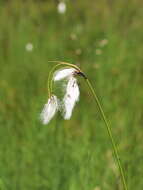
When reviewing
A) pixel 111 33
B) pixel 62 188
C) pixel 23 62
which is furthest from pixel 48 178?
pixel 111 33

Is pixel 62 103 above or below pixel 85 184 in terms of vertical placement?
above

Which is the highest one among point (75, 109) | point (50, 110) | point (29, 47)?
point (29, 47)

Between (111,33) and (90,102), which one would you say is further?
(111,33)

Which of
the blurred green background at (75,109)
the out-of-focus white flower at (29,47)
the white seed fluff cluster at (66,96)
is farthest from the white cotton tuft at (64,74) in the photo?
the out-of-focus white flower at (29,47)

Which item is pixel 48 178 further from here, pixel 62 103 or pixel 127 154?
pixel 62 103

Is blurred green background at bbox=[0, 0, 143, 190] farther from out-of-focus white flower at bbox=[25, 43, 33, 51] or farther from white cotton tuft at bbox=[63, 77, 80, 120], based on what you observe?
white cotton tuft at bbox=[63, 77, 80, 120]

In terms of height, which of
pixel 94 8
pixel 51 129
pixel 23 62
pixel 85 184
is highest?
pixel 94 8

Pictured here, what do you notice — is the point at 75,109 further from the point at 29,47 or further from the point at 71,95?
the point at 71,95

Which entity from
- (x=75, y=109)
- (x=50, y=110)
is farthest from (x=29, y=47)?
(x=50, y=110)

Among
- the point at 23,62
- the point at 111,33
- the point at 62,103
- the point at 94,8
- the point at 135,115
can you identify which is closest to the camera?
the point at 62,103
